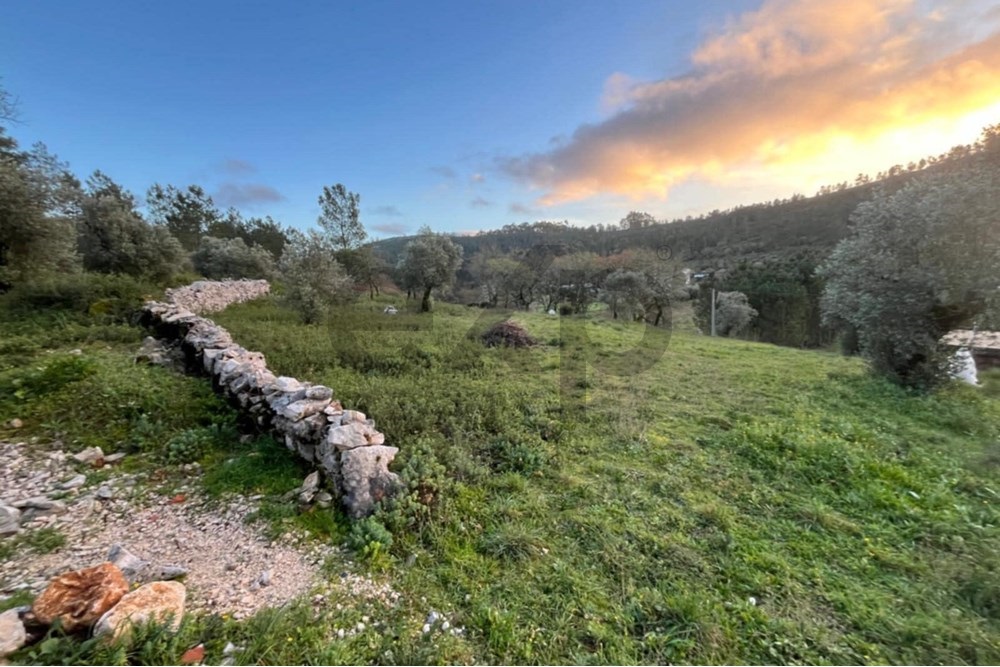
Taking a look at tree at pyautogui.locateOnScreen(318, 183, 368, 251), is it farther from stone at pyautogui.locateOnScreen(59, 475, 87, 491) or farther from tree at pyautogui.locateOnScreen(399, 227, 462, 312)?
stone at pyautogui.locateOnScreen(59, 475, 87, 491)

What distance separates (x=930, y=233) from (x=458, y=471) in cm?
982

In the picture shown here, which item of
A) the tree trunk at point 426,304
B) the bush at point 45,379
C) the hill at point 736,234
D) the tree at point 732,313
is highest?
the hill at point 736,234

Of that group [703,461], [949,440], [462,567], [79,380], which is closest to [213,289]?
[79,380]

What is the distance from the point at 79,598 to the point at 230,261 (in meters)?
25.1

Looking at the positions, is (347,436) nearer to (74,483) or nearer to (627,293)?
(74,483)

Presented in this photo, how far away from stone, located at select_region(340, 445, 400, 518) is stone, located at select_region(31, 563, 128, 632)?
148 centimetres

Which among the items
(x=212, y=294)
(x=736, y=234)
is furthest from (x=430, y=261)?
(x=736, y=234)

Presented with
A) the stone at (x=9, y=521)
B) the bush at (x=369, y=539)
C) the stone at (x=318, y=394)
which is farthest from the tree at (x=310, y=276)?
the bush at (x=369, y=539)

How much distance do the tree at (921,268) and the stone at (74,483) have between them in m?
12.9

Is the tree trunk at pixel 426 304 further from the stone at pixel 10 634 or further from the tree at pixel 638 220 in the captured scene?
the tree at pixel 638 220

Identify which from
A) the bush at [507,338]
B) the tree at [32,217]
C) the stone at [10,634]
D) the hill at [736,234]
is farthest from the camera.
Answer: the hill at [736,234]

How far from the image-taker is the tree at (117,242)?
14586 millimetres

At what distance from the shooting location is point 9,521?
300cm

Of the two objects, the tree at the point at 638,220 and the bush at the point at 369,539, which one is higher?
the tree at the point at 638,220
